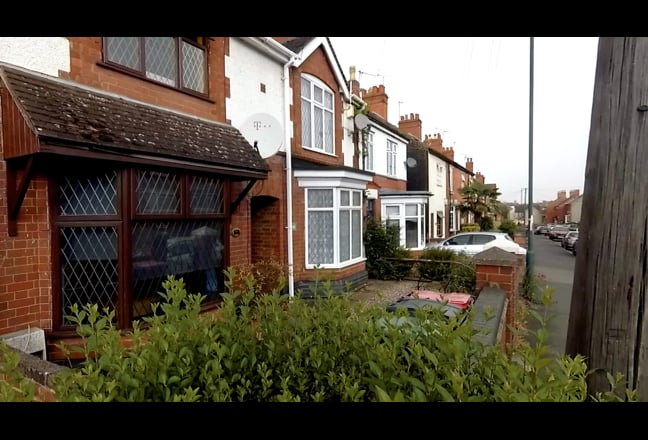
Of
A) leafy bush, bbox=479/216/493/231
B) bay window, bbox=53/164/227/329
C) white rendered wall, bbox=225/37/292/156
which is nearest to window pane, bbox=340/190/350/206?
white rendered wall, bbox=225/37/292/156

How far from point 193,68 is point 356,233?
6174mm

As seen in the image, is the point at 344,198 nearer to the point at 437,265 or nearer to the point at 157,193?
the point at 437,265

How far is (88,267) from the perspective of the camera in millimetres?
4383

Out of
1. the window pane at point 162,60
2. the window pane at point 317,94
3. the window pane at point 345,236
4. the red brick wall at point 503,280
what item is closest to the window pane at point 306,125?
the window pane at point 317,94

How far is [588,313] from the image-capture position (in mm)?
1411

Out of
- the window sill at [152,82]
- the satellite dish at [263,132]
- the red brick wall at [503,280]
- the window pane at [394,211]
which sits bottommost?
the red brick wall at [503,280]

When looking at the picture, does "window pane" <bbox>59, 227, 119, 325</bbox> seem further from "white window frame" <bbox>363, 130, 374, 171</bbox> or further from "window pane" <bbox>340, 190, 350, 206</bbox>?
"white window frame" <bbox>363, 130, 374, 171</bbox>

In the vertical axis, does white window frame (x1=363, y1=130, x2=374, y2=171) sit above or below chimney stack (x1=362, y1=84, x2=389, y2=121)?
below

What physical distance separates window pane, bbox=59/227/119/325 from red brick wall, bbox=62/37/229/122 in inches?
79.0

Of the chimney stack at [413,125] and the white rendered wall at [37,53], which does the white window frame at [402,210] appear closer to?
the chimney stack at [413,125]

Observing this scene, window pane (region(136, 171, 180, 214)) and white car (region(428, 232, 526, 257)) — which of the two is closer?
window pane (region(136, 171, 180, 214))

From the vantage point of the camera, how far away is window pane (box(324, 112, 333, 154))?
10475 mm

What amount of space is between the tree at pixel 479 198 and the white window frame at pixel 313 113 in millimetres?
20716

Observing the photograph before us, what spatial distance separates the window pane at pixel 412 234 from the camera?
1661cm
